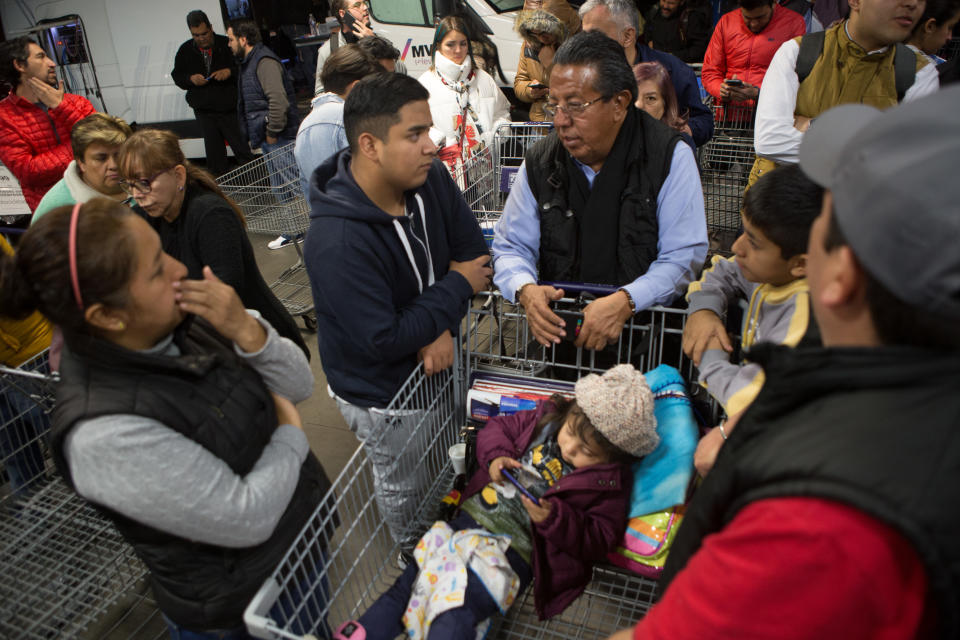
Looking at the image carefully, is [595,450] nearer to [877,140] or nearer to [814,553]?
[814,553]

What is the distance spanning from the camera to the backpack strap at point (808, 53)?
302 cm

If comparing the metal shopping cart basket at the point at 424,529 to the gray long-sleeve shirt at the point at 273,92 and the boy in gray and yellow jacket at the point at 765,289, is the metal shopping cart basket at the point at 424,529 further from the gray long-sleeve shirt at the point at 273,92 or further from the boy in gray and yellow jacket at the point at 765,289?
the gray long-sleeve shirt at the point at 273,92

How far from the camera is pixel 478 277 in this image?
2.26 m

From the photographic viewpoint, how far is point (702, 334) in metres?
1.93

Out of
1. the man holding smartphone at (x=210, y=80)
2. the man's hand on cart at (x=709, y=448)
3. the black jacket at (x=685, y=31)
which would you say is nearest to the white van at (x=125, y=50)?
the man holding smartphone at (x=210, y=80)

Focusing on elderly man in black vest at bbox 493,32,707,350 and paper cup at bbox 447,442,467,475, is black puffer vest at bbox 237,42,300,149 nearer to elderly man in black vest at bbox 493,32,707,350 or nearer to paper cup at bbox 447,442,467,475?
elderly man in black vest at bbox 493,32,707,350

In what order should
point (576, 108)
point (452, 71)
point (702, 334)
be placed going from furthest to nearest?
1. point (452, 71)
2. point (576, 108)
3. point (702, 334)

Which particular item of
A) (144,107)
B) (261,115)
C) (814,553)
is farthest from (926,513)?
(144,107)

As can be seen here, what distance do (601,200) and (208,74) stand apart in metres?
6.34

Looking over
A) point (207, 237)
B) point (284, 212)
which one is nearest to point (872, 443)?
point (207, 237)

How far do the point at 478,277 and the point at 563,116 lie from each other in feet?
2.30

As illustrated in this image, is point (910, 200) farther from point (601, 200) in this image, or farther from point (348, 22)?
point (348, 22)

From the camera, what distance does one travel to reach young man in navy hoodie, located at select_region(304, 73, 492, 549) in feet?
6.34

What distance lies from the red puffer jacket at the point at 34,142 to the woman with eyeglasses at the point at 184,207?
1989 millimetres
